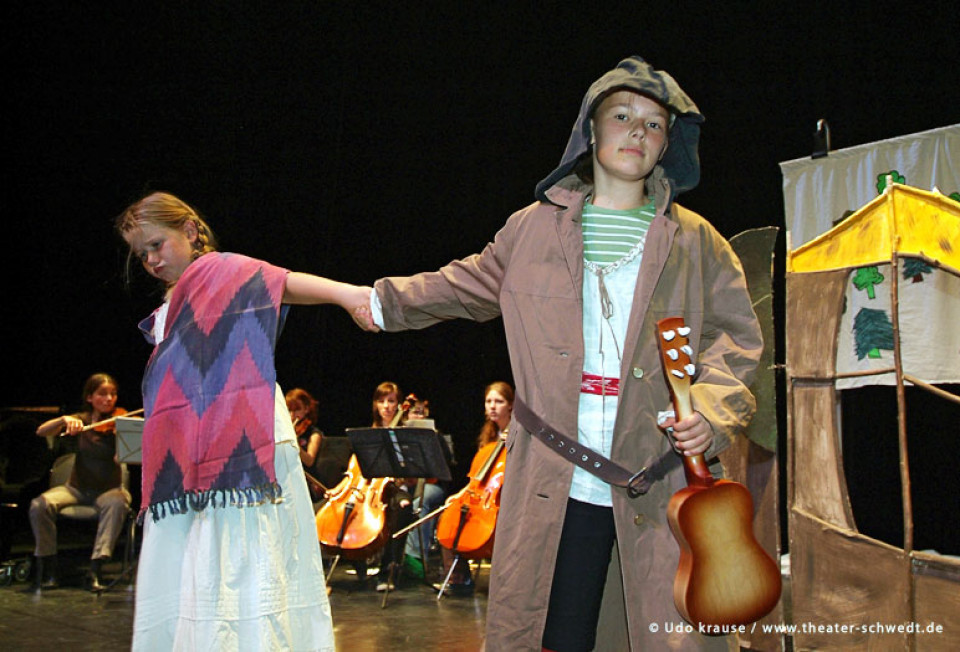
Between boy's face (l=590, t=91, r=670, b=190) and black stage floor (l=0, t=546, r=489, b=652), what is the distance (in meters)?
2.86

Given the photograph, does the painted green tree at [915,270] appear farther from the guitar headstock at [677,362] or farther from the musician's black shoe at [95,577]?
→ the musician's black shoe at [95,577]

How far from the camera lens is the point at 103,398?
20.4 feet

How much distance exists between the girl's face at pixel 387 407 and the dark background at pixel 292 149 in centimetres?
128

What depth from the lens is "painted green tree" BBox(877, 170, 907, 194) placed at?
5.12 meters

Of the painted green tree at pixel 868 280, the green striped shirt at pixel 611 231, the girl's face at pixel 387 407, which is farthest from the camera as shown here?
the girl's face at pixel 387 407

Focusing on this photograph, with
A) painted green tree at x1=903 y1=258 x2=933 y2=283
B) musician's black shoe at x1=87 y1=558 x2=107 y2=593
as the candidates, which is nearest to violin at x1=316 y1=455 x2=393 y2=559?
musician's black shoe at x1=87 y1=558 x2=107 y2=593

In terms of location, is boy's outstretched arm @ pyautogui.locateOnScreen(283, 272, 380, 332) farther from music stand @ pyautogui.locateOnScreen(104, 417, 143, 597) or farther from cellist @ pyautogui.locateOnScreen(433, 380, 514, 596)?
cellist @ pyautogui.locateOnScreen(433, 380, 514, 596)

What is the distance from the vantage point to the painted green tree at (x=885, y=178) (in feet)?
16.8

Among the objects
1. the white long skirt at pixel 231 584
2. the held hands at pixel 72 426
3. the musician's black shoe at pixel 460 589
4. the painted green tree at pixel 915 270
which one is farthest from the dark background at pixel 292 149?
the white long skirt at pixel 231 584

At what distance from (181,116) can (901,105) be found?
5.53 m

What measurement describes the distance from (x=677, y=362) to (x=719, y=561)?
0.40 metres

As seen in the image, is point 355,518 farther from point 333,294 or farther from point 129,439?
point 333,294

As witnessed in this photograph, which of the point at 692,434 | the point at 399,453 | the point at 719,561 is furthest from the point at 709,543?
the point at 399,453

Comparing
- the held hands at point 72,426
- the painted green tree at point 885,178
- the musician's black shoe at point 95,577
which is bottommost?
the musician's black shoe at point 95,577
